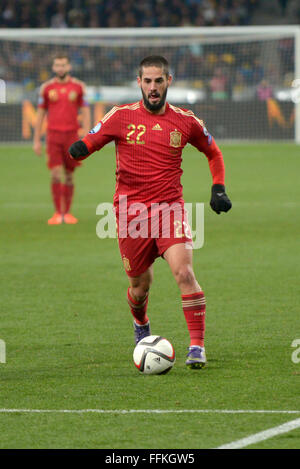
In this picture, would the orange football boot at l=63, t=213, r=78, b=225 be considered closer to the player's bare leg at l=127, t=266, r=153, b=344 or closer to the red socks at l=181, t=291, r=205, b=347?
the player's bare leg at l=127, t=266, r=153, b=344

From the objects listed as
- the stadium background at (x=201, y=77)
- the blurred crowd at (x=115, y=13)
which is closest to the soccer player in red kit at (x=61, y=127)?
the stadium background at (x=201, y=77)

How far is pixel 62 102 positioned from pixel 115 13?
22528mm

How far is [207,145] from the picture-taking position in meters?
6.74

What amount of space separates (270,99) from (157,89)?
2302 cm

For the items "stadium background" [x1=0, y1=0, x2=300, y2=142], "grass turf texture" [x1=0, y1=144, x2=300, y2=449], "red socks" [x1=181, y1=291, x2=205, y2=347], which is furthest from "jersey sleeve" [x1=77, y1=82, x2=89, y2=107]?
"stadium background" [x1=0, y1=0, x2=300, y2=142]

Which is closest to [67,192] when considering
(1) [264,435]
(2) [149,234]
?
(2) [149,234]

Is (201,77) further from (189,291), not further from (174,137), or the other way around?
(189,291)

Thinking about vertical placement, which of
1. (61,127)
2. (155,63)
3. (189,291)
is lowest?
(189,291)

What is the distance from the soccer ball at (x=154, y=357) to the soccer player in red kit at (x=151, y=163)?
11.8 inches

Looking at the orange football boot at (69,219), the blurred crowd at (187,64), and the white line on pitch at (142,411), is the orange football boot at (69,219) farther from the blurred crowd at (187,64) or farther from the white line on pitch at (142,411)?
the blurred crowd at (187,64)

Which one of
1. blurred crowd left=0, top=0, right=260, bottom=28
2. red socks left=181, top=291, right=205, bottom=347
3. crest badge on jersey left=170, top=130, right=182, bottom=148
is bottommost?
red socks left=181, top=291, right=205, bottom=347

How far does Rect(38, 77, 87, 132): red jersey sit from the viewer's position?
14.4 metres

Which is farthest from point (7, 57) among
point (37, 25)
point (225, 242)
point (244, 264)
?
point (244, 264)

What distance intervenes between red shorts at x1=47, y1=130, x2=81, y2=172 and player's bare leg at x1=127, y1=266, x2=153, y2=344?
306 inches
